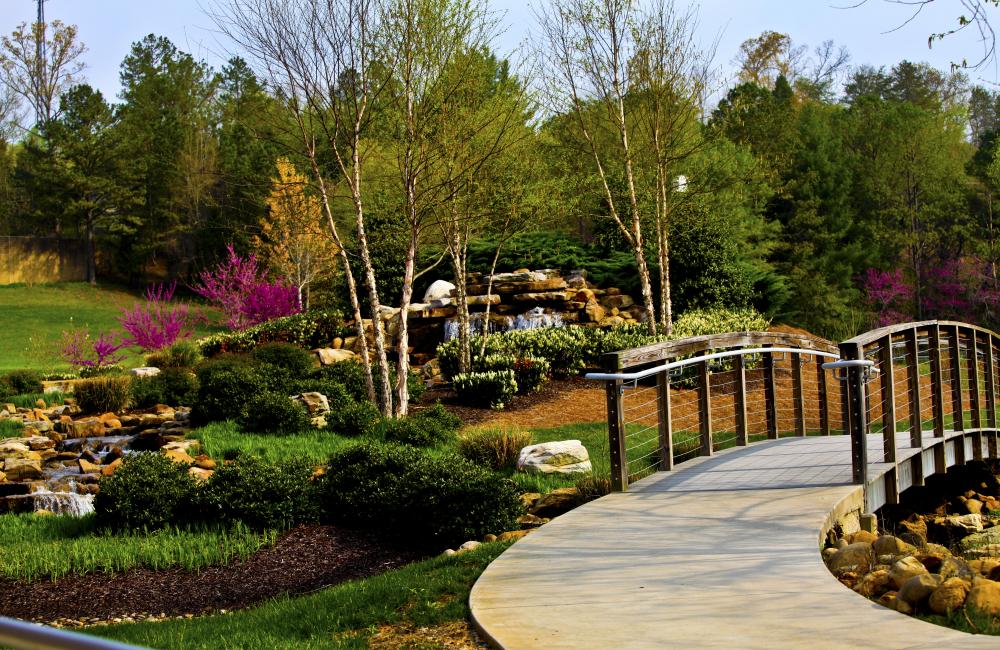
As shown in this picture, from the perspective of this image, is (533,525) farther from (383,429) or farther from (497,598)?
(383,429)

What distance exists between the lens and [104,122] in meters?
43.9

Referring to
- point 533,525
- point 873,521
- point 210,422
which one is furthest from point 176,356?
point 873,521

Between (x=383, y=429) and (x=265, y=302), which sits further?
(x=265, y=302)

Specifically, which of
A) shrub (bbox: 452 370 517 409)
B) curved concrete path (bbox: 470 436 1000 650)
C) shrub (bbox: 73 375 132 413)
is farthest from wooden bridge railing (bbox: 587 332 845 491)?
shrub (bbox: 73 375 132 413)

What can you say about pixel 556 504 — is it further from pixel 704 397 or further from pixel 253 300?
pixel 253 300

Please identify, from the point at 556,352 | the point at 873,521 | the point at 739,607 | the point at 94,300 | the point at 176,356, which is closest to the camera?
the point at 739,607

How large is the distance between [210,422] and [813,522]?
979cm

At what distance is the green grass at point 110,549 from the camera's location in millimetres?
7516

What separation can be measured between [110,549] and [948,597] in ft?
20.3

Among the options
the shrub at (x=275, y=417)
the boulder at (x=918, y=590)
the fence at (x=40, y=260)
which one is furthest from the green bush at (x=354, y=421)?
the fence at (x=40, y=260)

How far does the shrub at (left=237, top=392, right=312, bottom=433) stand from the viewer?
13086 mm

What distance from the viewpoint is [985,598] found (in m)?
4.32

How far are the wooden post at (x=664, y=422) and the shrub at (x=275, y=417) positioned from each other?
6228 millimetres

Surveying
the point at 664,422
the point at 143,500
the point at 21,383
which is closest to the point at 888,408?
the point at 664,422
